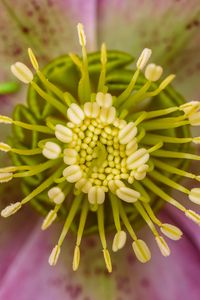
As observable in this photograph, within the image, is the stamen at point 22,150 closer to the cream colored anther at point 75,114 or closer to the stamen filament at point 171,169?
the cream colored anther at point 75,114

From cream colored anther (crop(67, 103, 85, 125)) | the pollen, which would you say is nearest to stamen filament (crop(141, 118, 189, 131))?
the pollen

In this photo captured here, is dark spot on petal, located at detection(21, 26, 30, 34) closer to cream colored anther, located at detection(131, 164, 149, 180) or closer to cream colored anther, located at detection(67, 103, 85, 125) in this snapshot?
cream colored anther, located at detection(67, 103, 85, 125)

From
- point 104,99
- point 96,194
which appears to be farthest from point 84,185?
point 104,99

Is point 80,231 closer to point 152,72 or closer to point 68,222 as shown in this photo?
point 68,222

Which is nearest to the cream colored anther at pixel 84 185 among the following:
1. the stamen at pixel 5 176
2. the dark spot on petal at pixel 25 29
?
the stamen at pixel 5 176

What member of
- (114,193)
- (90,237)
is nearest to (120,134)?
(114,193)

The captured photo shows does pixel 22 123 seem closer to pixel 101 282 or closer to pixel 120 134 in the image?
pixel 120 134
